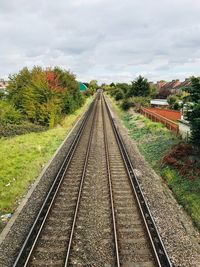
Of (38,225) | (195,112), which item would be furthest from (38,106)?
(38,225)

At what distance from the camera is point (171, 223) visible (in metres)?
10.9

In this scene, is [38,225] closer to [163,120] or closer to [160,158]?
[160,158]

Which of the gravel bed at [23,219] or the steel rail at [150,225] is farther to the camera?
the gravel bed at [23,219]

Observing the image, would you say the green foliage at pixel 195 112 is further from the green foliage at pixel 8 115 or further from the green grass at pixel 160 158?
the green foliage at pixel 8 115

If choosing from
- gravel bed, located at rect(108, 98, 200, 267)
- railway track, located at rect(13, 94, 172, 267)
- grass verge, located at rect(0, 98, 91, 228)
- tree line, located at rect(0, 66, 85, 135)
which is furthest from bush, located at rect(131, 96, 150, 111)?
gravel bed, located at rect(108, 98, 200, 267)

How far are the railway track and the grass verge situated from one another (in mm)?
1694

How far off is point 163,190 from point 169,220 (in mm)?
3237

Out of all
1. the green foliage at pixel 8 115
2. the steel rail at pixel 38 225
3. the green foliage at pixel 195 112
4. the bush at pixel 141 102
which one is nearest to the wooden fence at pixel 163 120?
the bush at pixel 141 102

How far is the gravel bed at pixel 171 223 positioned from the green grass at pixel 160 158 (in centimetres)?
32

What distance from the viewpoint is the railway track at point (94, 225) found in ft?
28.6

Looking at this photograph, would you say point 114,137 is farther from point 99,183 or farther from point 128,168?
point 99,183

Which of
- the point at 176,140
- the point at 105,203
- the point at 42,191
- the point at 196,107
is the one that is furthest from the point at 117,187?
the point at 176,140

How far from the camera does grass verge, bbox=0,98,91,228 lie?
45.1 ft

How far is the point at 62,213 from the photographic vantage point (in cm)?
1158
